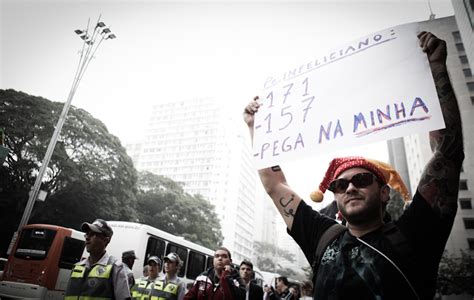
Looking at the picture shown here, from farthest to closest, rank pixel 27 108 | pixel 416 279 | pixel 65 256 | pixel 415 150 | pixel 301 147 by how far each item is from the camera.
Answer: pixel 415 150 → pixel 27 108 → pixel 65 256 → pixel 301 147 → pixel 416 279

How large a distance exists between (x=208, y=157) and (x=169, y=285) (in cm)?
8125

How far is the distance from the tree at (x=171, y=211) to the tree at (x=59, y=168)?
8750 mm

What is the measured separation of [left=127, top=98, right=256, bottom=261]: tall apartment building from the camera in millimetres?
80875

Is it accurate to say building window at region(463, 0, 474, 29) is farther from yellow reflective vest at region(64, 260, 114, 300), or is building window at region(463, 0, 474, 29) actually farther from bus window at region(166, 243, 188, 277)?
bus window at region(166, 243, 188, 277)

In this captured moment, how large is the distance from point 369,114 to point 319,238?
2.70 feet

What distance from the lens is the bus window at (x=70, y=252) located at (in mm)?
10836

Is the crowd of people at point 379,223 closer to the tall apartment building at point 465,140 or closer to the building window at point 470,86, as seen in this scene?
the tall apartment building at point 465,140

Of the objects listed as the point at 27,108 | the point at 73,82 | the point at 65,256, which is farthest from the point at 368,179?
the point at 27,108

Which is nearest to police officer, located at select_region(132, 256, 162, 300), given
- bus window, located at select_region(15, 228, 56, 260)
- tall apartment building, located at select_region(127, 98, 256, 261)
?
bus window, located at select_region(15, 228, 56, 260)

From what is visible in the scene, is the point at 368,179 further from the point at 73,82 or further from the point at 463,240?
the point at 463,240

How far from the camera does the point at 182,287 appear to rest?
5152 mm

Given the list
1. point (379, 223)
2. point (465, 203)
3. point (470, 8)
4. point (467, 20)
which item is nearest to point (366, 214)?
point (379, 223)

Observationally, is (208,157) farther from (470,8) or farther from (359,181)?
(359,181)

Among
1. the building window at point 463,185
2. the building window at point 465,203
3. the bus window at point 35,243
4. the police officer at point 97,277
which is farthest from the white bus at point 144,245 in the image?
the building window at point 465,203
